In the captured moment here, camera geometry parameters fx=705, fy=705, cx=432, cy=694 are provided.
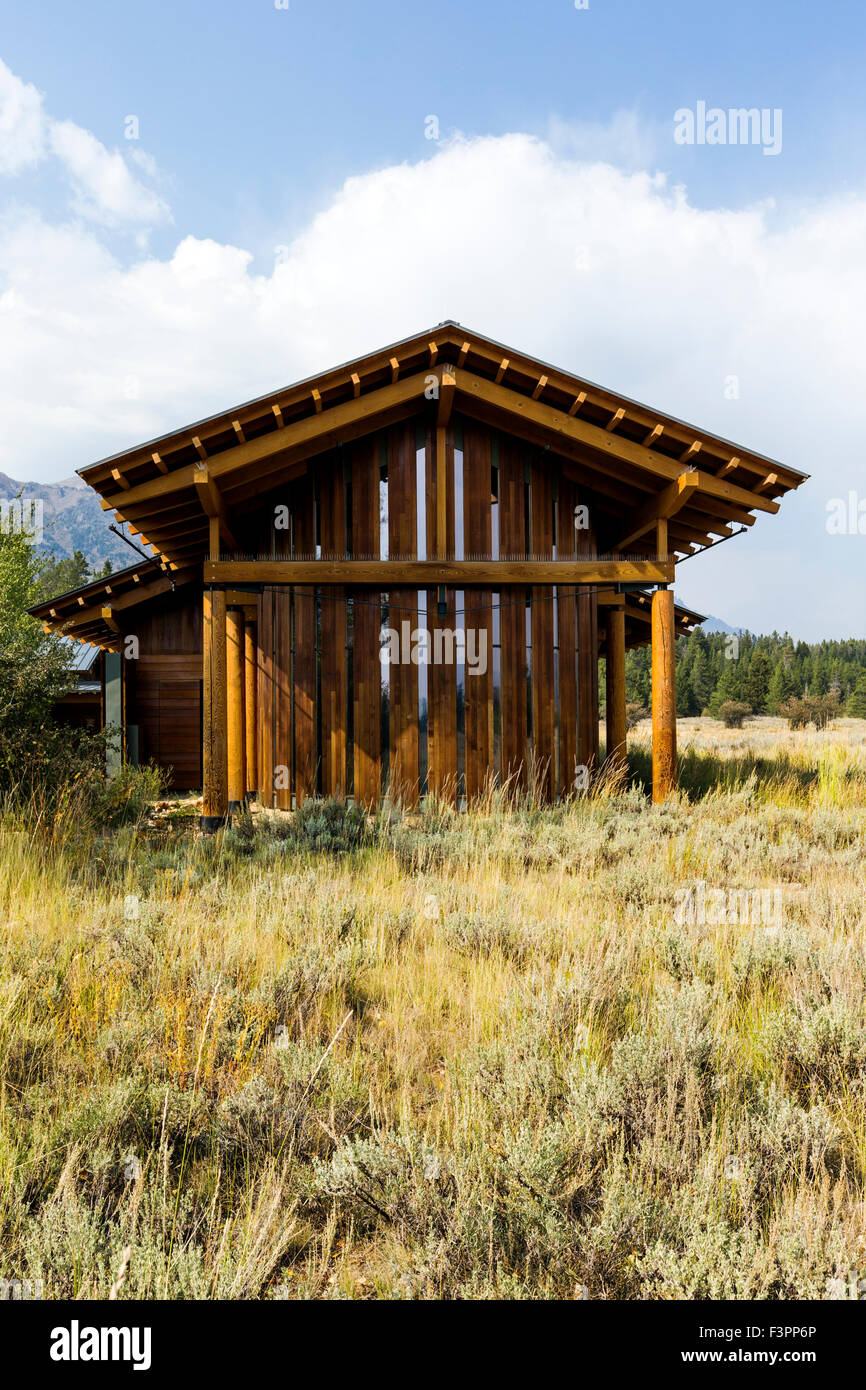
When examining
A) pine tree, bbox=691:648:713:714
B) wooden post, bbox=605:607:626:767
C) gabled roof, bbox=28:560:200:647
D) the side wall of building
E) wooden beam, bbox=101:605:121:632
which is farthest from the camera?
pine tree, bbox=691:648:713:714

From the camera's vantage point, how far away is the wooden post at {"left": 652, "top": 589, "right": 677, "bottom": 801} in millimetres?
9336

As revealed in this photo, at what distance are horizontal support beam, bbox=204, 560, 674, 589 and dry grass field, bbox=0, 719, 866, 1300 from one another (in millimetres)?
4918

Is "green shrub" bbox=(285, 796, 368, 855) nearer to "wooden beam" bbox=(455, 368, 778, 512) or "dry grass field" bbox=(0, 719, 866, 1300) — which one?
"dry grass field" bbox=(0, 719, 866, 1300)

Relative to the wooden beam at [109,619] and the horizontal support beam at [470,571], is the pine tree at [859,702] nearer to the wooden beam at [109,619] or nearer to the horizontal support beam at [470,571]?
the horizontal support beam at [470,571]

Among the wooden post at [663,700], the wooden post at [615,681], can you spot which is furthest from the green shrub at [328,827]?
the wooden post at [615,681]

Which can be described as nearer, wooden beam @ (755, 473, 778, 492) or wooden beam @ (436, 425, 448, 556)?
wooden beam @ (755, 473, 778, 492)

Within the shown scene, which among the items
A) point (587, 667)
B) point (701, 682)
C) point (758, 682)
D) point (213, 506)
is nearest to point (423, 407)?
point (213, 506)

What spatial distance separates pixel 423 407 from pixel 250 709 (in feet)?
17.6

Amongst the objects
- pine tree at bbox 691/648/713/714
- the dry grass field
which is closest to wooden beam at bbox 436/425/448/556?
the dry grass field

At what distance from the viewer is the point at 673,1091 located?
255cm

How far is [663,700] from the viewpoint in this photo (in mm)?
9359

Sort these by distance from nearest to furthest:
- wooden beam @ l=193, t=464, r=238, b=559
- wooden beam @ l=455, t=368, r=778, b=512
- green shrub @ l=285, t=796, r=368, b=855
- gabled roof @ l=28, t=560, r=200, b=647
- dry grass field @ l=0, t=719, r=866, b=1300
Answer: dry grass field @ l=0, t=719, r=866, b=1300
green shrub @ l=285, t=796, r=368, b=855
wooden beam @ l=193, t=464, r=238, b=559
wooden beam @ l=455, t=368, r=778, b=512
gabled roof @ l=28, t=560, r=200, b=647

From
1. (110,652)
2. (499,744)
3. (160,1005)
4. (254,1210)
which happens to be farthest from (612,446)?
(110,652)

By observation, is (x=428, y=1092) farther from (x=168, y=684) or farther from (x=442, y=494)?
(x=168, y=684)
